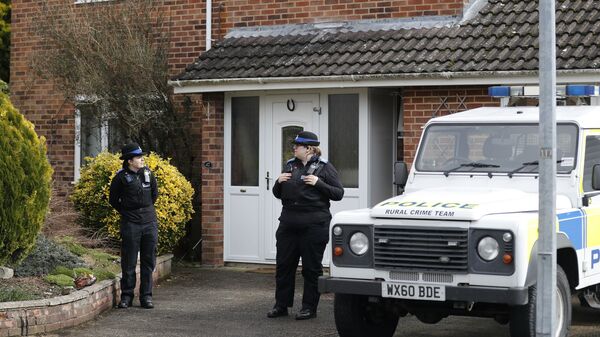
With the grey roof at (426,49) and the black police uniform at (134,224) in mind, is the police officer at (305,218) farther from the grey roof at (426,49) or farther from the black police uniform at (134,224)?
the grey roof at (426,49)

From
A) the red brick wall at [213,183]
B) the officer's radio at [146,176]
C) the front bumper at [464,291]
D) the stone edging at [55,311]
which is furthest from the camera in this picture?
the red brick wall at [213,183]

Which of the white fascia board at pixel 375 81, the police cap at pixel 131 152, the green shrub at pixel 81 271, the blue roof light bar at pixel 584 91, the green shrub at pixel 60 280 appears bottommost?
the green shrub at pixel 60 280

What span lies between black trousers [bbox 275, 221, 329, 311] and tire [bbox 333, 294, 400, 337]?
1321 millimetres

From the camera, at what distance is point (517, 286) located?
8258 mm

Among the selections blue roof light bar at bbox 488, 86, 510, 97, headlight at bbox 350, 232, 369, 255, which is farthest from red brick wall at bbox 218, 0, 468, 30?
headlight at bbox 350, 232, 369, 255

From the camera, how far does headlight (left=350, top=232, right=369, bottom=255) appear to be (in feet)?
29.2

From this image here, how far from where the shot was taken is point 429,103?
1362 centimetres

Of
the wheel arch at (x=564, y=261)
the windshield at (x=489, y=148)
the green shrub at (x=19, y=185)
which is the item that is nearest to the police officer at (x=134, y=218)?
the green shrub at (x=19, y=185)

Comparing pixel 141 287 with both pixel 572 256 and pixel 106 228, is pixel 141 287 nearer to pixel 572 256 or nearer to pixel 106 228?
pixel 106 228

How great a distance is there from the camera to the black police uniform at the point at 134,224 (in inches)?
447

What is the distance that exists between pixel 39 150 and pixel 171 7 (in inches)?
235

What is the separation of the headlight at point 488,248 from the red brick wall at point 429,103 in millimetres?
5087

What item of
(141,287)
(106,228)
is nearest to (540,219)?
(141,287)

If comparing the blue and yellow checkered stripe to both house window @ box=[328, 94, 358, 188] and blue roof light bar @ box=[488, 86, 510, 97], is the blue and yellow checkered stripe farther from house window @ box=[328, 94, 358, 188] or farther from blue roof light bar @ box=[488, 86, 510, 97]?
house window @ box=[328, 94, 358, 188]
